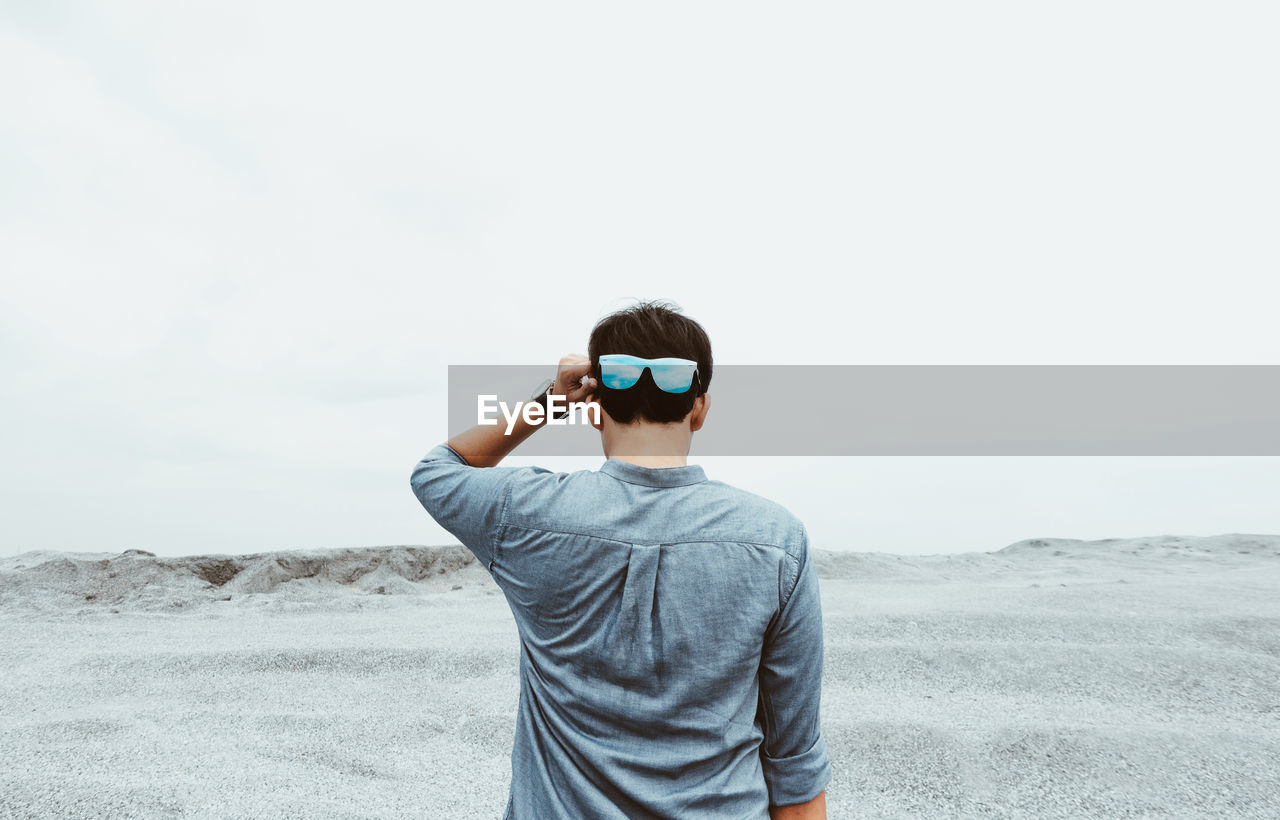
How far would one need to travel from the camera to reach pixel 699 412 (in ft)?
3.77

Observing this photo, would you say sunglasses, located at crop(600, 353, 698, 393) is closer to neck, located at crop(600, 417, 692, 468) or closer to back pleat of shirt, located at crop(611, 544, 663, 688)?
neck, located at crop(600, 417, 692, 468)

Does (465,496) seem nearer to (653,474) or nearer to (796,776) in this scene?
(653,474)

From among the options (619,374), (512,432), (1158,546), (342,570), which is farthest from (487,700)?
(1158,546)

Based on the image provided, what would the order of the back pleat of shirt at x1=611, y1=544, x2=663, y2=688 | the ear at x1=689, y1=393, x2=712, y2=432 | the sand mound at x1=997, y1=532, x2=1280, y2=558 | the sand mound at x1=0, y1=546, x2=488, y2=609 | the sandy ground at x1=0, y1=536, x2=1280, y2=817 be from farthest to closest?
the sand mound at x1=997, y1=532, x2=1280, y2=558
the sand mound at x1=0, y1=546, x2=488, y2=609
the sandy ground at x1=0, y1=536, x2=1280, y2=817
the ear at x1=689, y1=393, x2=712, y2=432
the back pleat of shirt at x1=611, y1=544, x2=663, y2=688

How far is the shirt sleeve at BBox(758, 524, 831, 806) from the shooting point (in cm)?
109

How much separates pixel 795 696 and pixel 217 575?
7.16 metres

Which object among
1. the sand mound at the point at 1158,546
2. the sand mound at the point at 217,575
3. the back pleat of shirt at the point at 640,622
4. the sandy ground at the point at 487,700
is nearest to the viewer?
the back pleat of shirt at the point at 640,622

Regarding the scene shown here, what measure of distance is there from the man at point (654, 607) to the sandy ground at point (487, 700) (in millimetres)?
1682

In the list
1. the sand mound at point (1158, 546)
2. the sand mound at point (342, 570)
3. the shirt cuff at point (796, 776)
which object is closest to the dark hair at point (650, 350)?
the shirt cuff at point (796, 776)

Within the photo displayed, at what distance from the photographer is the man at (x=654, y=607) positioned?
3.39 feet

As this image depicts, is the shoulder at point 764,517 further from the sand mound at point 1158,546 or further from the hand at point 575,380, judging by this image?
the sand mound at point 1158,546

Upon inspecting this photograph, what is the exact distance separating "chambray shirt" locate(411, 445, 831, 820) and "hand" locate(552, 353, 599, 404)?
0.48 ft

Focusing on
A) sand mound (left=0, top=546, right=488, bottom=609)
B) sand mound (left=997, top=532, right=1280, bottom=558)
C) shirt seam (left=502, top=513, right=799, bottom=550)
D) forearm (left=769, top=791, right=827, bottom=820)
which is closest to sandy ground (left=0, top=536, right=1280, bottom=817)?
sand mound (left=0, top=546, right=488, bottom=609)

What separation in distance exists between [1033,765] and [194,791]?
294 centimetres
